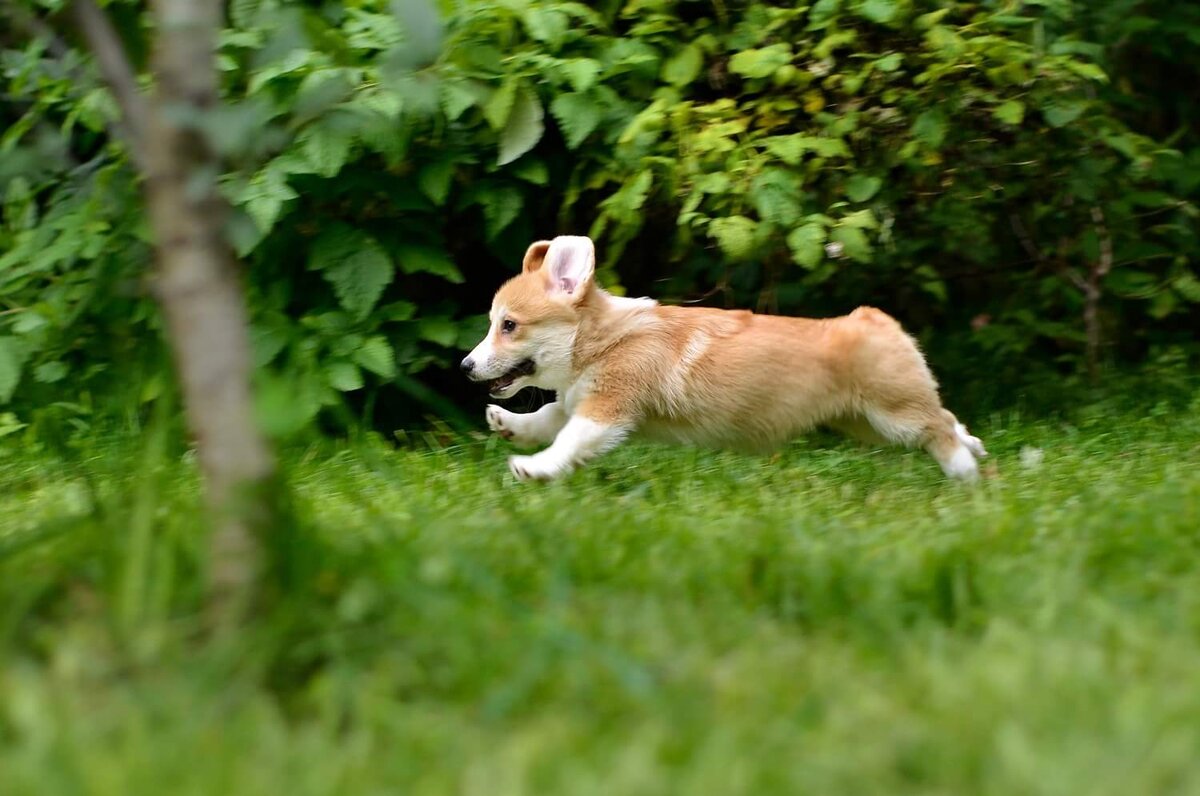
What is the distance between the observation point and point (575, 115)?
5.73 m

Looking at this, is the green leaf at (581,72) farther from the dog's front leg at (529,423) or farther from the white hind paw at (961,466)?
the white hind paw at (961,466)

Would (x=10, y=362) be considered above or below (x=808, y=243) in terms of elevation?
below

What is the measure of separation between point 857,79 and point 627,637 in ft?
12.2

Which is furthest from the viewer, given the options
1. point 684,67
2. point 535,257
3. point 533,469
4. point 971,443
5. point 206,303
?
point 684,67

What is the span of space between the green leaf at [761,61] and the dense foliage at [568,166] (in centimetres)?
1

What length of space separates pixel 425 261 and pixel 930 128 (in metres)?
2.27

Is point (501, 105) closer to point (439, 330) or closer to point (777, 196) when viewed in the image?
point (439, 330)

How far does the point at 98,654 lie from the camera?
274cm

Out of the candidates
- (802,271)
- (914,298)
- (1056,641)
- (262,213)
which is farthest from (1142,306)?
(1056,641)

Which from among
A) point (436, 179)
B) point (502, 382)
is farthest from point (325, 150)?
point (502, 382)

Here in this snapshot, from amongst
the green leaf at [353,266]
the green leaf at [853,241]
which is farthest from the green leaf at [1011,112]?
the green leaf at [353,266]

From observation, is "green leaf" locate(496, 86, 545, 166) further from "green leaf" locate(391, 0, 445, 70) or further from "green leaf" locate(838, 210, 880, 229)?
"green leaf" locate(391, 0, 445, 70)

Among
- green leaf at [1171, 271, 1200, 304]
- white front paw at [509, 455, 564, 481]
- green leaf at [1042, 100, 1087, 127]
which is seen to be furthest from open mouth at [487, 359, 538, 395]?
green leaf at [1171, 271, 1200, 304]

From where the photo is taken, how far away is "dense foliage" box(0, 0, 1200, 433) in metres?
5.58
